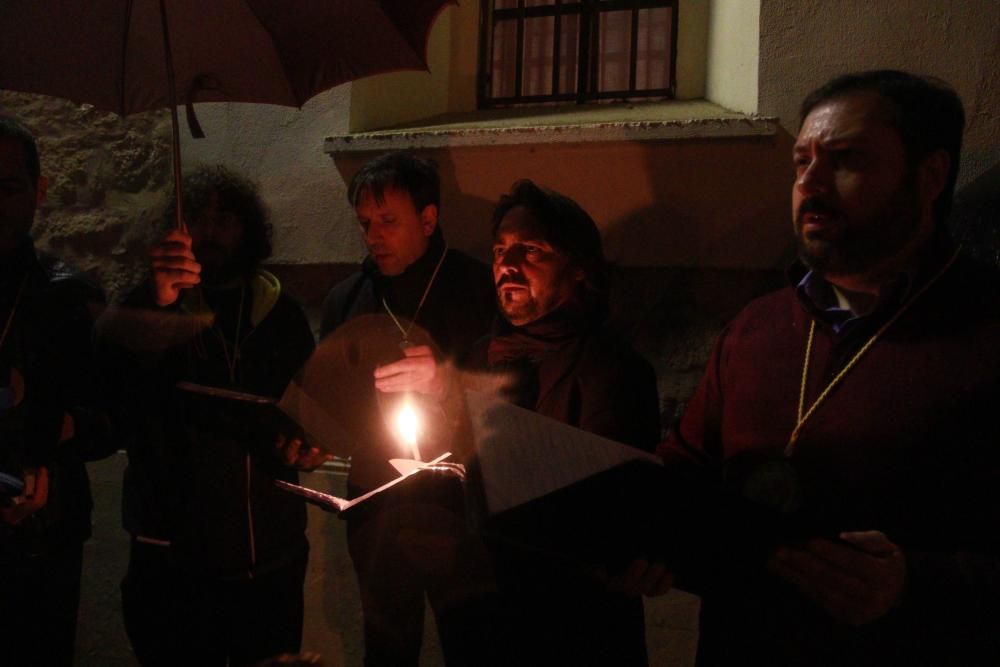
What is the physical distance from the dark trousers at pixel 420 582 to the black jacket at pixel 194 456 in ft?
1.07

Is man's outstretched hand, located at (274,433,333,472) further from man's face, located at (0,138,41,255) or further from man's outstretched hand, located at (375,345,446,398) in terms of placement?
man's face, located at (0,138,41,255)

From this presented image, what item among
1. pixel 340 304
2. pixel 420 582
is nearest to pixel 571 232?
pixel 340 304

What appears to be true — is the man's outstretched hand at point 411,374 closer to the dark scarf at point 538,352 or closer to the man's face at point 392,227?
the dark scarf at point 538,352

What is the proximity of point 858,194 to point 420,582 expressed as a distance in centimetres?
179

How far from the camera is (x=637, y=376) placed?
2281 millimetres

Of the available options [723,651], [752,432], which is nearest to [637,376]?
[752,432]

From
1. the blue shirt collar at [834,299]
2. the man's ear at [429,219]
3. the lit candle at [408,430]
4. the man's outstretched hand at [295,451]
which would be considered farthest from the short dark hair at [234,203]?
the blue shirt collar at [834,299]

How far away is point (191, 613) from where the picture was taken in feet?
8.99

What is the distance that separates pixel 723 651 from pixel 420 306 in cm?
147

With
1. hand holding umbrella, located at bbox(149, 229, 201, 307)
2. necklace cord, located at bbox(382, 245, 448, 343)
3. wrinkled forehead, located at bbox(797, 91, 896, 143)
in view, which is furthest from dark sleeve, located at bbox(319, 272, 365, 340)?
wrinkled forehead, located at bbox(797, 91, 896, 143)

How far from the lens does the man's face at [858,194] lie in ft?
5.72

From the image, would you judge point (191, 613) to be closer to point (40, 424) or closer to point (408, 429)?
point (40, 424)

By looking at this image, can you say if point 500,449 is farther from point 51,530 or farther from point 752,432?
point 51,530

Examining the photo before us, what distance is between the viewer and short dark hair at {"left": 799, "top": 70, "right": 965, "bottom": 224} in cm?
175
